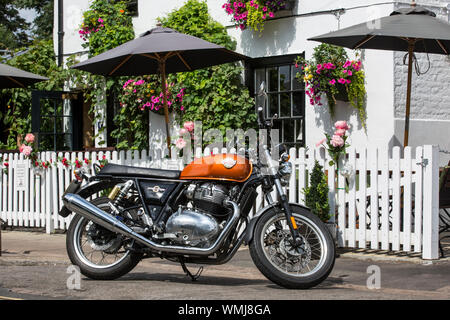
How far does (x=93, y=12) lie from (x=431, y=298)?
10.2 m

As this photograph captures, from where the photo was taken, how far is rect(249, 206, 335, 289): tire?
A: 5.74 meters

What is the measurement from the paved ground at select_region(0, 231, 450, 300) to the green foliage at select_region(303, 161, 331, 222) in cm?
58

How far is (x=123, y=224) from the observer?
6.29m

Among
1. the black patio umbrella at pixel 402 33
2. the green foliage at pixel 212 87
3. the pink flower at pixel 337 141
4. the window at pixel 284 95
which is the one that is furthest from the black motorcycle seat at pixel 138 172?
the green foliage at pixel 212 87

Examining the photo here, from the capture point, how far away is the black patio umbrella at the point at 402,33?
26.3 feet

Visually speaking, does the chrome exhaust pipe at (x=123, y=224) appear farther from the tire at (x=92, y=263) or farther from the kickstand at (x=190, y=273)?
the kickstand at (x=190, y=273)

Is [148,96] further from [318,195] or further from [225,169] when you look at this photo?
[225,169]

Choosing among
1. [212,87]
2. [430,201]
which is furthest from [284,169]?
[212,87]

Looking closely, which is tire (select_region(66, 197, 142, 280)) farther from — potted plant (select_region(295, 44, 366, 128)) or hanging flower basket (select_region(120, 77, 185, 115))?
hanging flower basket (select_region(120, 77, 185, 115))

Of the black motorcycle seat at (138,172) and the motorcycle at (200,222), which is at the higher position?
the black motorcycle seat at (138,172)

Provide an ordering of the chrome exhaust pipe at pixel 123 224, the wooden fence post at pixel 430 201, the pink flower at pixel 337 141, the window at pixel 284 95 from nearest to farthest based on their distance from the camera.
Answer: the chrome exhaust pipe at pixel 123 224, the wooden fence post at pixel 430 201, the pink flower at pixel 337 141, the window at pixel 284 95

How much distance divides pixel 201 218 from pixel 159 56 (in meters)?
4.18

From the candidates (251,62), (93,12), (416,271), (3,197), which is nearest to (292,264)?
(416,271)

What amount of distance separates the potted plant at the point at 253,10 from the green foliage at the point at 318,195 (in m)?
3.63
